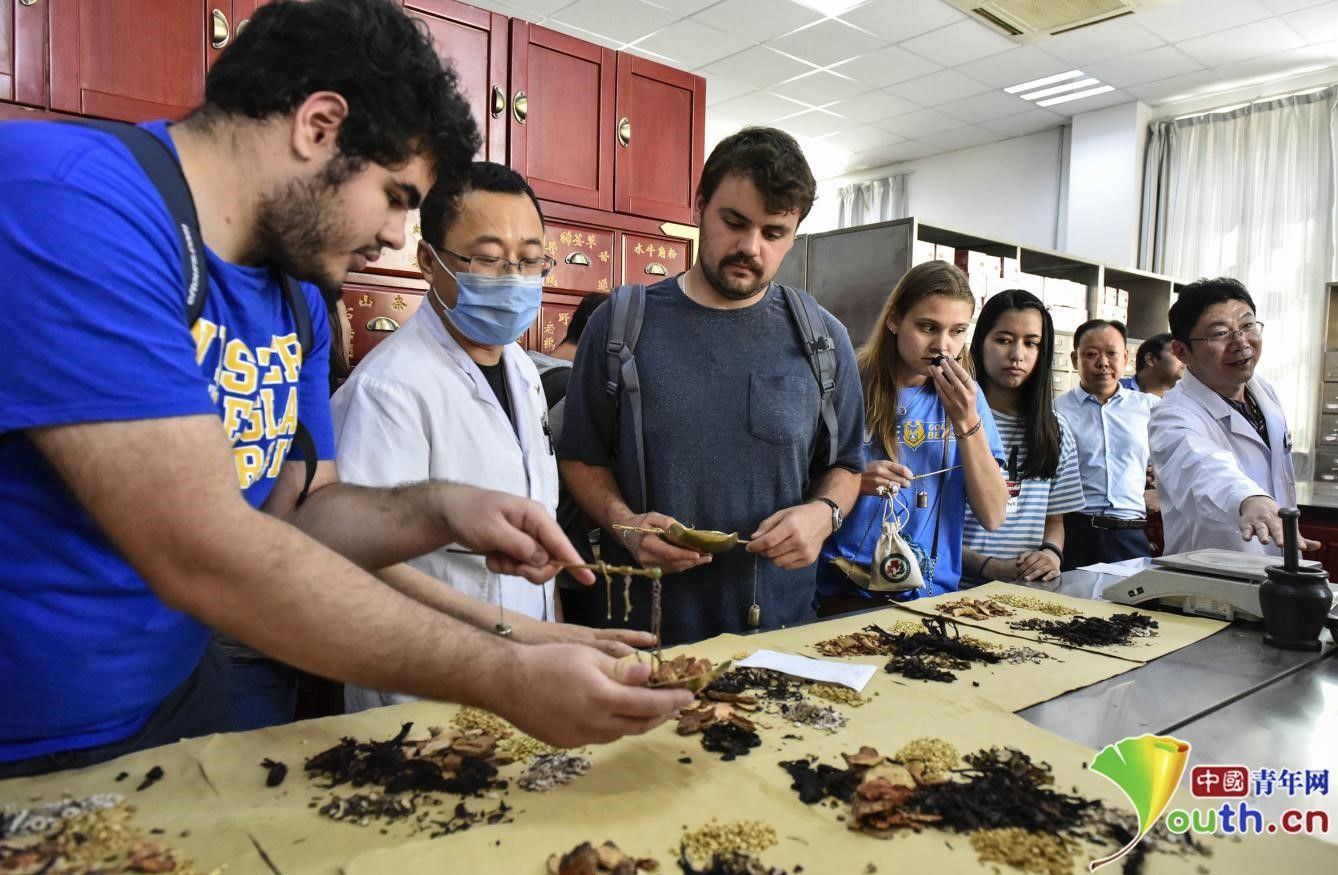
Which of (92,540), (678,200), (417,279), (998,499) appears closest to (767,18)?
(678,200)

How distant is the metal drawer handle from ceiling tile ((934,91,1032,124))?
21.9 ft

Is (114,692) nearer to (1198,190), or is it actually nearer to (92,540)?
(92,540)

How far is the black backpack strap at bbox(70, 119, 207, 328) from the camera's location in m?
1.02

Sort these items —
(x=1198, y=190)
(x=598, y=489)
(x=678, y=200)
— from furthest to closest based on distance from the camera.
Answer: (x=1198, y=190)
(x=678, y=200)
(x=598, y=489)

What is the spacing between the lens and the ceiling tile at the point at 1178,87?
730 cm

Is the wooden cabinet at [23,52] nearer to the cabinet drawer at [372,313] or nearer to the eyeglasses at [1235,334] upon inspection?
the cabinet drawer at [372,313]

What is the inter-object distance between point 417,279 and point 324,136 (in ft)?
9.15

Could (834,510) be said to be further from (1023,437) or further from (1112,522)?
(1112,522)

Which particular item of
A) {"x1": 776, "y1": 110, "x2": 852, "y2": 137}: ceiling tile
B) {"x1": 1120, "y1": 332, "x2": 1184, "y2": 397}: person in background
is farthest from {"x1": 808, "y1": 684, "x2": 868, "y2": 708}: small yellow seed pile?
{"x1": 776, "y1": 110, "x2": 852, "y2": 137}: ceiling tile

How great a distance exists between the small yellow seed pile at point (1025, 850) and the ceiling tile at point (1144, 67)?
7562 mm

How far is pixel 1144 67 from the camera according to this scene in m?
7.10

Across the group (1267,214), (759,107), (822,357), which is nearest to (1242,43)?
(1267,214)

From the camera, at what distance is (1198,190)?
780 cm

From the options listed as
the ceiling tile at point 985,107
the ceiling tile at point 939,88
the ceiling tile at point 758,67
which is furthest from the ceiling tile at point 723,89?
the ceiling tile at point 985,107
